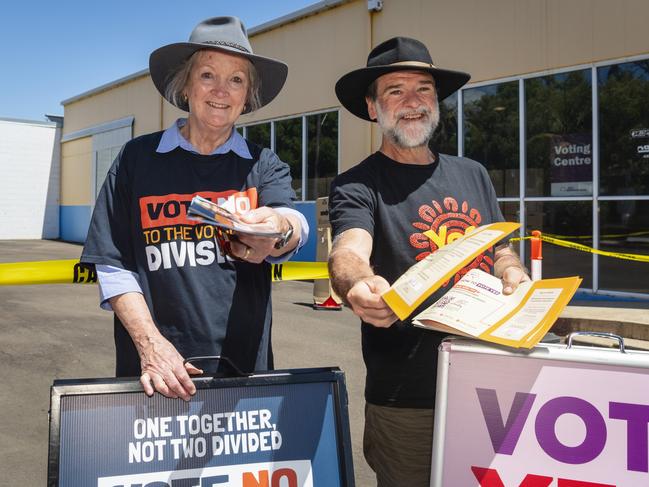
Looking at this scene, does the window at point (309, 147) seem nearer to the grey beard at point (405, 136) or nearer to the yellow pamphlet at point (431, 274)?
the grey beard at point (405, 136)

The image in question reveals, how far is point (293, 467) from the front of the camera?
71.1 inches

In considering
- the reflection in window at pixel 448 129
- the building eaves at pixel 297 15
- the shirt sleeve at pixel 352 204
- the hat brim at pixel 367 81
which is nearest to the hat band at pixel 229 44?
the hat brim at pixel 367 81

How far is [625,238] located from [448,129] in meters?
4.11

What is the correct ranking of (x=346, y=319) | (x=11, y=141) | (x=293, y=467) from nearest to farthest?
(x=293, y=467) → (x=346, y=319) → (x=11, y=141)

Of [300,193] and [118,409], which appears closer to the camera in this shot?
[118,409]

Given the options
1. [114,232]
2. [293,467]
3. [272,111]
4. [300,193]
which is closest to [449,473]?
[293,467]

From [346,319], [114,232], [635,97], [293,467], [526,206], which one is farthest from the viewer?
[526,206]

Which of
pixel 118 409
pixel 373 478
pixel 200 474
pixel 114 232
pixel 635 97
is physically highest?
pixel 635 97

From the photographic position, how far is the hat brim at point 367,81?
2.23 meters

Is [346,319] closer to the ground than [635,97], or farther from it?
closer to the ground

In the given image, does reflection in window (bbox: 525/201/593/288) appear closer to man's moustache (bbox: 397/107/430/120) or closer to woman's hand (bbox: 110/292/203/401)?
man's moustache (bbox: 397/107/430/120)

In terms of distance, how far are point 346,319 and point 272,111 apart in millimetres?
9574

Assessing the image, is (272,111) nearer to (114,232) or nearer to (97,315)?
(97,315)

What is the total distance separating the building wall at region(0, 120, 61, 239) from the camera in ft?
102
